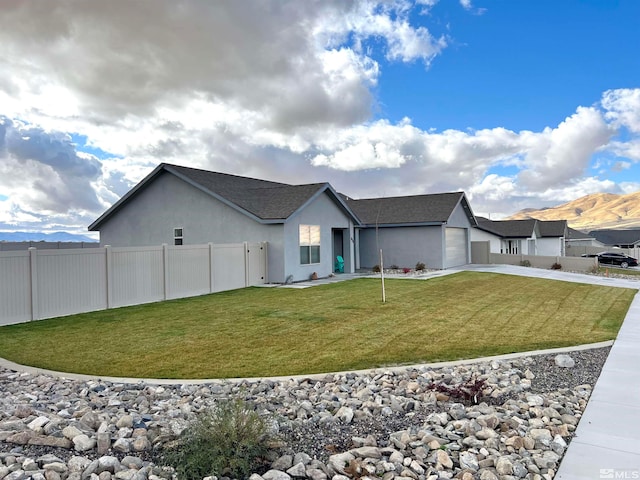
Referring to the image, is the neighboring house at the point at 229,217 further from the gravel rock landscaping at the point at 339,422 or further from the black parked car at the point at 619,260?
the black parked car at the point at 619,260

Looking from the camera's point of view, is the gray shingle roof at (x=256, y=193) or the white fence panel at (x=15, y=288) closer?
the white fence panel at (x=15, y=288)

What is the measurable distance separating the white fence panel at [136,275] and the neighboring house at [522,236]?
84.0 ft

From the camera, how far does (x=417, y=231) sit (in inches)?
1082

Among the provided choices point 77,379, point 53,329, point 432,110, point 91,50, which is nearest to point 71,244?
point 91,50

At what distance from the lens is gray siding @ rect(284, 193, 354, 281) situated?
19.8 meters

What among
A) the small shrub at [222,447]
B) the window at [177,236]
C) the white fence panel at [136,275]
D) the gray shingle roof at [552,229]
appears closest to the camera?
the small shrub at [222,447]

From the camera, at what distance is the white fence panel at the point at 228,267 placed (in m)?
17.5

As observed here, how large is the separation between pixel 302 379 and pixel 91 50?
1252cm

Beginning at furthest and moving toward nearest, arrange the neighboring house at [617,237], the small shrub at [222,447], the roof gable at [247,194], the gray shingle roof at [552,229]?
1. the neighboring house at [617,237]
2. the gray shingle roof at [552,229]
3. the roof gable at [247,194]
4. the small shrub at [222,447]

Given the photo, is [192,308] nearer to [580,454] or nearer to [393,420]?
[393,420]

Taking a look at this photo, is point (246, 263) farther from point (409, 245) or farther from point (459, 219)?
point (459, 219)

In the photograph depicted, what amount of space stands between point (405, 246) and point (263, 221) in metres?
11.7

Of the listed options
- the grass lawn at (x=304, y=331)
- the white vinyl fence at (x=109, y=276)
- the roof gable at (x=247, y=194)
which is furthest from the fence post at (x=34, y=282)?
the roof gable at (x=247, y=194)

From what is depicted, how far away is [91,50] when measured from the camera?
44.2 feet
